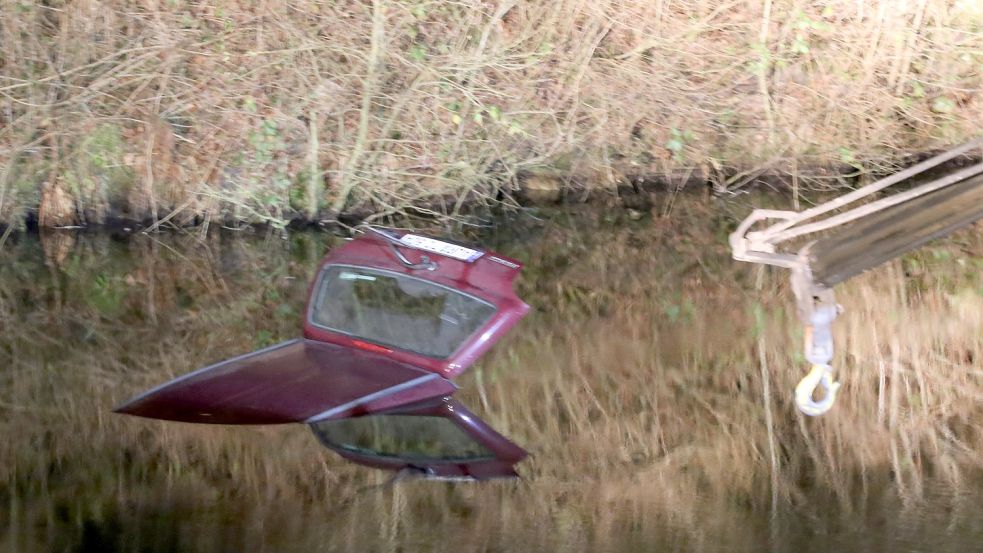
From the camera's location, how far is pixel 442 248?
485 cm

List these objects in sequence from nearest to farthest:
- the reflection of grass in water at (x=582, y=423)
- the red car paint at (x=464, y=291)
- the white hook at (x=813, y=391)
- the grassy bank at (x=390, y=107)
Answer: the reflection of grass in water at (x=582, y=423) < the white hook at (x=813, y=391) < the red car paint at (x=464, y=291) < the grassy bank at (x=390, y=107)

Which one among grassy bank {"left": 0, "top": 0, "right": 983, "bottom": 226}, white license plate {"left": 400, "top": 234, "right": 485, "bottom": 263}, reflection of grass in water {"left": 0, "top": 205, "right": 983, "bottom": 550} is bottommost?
reflection of grass in water {"left": 0, "top": 205, "right": 983, "bottom": 550}

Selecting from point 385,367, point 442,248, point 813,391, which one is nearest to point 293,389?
point 385,367

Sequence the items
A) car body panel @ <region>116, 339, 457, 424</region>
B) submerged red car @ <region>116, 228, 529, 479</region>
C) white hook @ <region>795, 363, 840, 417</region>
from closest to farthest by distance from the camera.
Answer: submerged red car @ <region>116, 228, 529, 479</region> → car body panel @ <region>116, 339, 457, 424</region> → white hook @ <region>795, 363, 840, 417</region>

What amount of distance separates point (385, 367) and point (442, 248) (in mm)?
782

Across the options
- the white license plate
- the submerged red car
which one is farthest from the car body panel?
the white license plate

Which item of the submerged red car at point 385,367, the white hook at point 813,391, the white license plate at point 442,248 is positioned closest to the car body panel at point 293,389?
the submerged red car at point 385,367

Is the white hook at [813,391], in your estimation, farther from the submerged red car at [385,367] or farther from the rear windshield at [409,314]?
the rear windshield at [409,314]

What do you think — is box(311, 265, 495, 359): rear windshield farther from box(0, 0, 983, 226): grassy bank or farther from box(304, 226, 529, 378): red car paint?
box(0, 0, 983, 226): grassy bank

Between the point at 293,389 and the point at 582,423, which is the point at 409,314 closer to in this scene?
the point at 293,389

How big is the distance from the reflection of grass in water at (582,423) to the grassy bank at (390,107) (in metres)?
2.12

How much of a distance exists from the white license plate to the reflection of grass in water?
0.52 meters

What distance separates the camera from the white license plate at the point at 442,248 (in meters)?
4.75

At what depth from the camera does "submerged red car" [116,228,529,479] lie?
3938 millimetres
